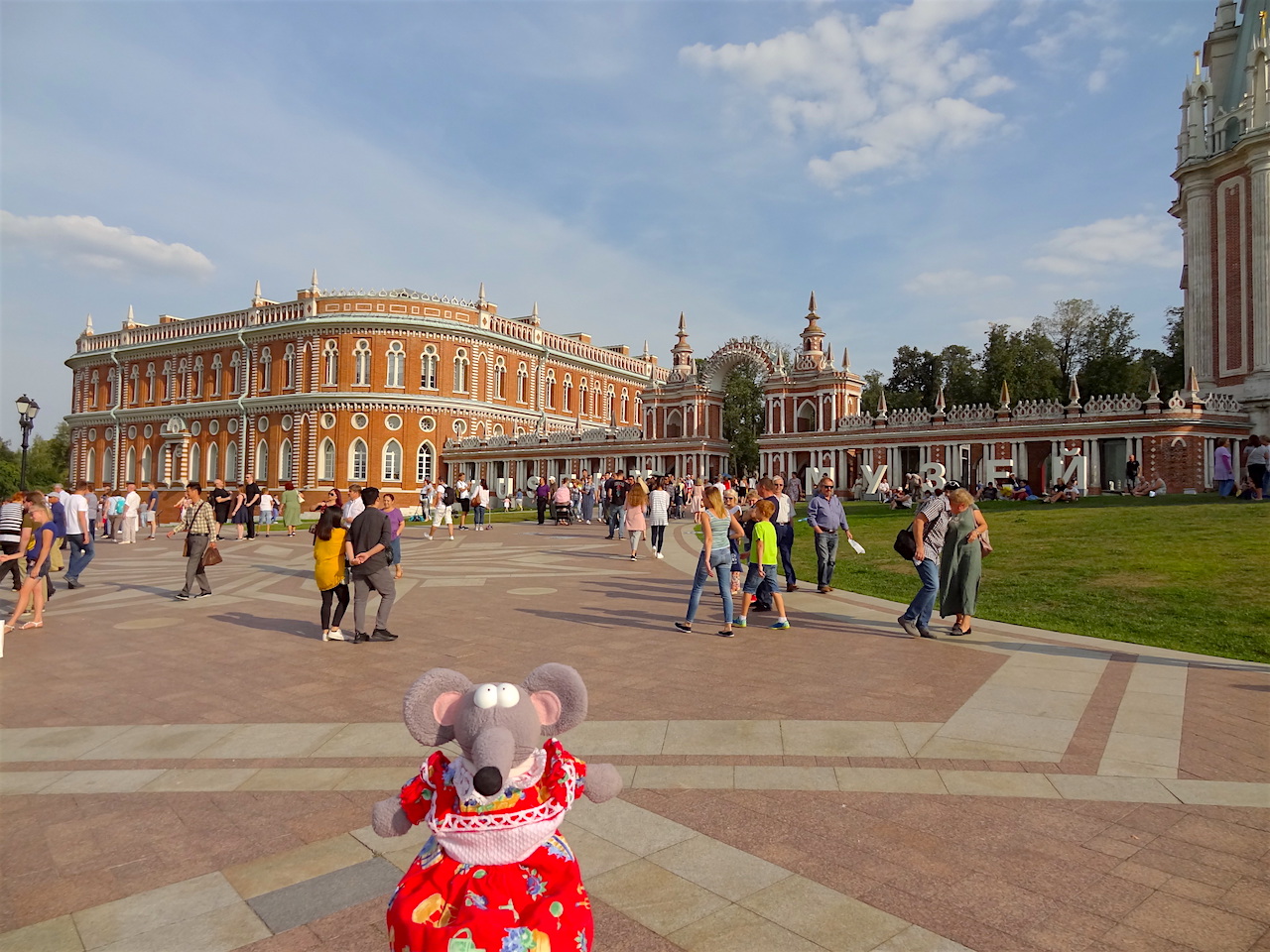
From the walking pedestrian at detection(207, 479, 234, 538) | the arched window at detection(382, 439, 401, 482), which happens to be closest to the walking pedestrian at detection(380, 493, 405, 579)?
the walking pedestrian at detection(207, 479, 234, 538)

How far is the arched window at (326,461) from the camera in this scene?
1954 inches

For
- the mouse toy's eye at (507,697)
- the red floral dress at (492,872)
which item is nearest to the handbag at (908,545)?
the red floral dress at (492,872)

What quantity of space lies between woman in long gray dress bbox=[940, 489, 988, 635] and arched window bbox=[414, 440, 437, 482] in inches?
1765

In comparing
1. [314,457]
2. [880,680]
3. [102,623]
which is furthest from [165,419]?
[880,680]

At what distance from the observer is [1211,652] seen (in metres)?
8.46

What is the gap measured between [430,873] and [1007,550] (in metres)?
16.4

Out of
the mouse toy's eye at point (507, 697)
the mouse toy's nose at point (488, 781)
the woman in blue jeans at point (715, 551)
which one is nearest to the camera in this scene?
the mouse toy's nose at point (488, 781)

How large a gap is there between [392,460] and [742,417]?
2636cm

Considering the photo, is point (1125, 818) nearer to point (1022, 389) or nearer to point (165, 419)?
point (1022, 389)

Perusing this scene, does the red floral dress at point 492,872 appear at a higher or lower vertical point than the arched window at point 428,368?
lower

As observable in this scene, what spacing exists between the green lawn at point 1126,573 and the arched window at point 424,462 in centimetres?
3514

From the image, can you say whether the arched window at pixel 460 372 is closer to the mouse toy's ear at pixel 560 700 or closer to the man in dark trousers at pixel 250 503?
the man in dark trousers at pixel 250 503

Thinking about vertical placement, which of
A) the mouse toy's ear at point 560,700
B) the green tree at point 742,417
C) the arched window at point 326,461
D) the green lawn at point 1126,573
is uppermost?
the green tree at point 742,417

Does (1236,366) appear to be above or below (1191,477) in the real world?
above
